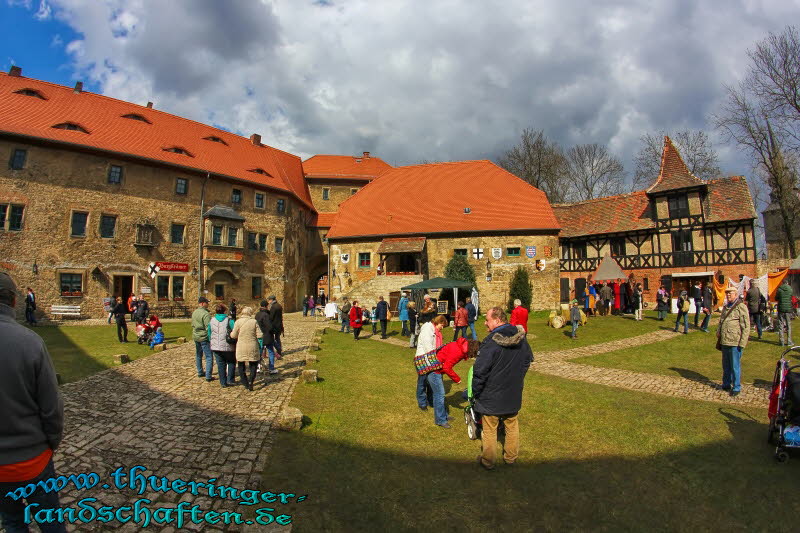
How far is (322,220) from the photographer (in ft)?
125

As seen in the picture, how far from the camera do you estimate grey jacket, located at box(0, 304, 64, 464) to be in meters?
2.50

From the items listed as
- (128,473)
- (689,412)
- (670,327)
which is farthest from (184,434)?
(670,327)

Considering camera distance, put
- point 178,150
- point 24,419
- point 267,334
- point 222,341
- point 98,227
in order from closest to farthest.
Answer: point 24,419
point 222,341
point 267,334
point 98,227
point 178,150

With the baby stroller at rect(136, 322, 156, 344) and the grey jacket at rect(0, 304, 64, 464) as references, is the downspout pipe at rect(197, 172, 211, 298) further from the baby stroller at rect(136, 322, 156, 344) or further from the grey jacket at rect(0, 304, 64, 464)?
the grey jacket at rect(0, 304, 64, 464)

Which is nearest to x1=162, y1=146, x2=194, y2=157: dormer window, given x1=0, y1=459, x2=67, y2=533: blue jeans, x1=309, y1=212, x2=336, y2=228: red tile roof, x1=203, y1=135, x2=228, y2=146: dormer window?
x1=203, y1=135, x2=228, y2=146: dormer window

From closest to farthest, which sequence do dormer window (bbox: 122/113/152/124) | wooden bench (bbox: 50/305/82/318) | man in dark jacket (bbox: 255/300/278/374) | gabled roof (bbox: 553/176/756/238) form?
man in dark jacket (bbox: 255/300/278/374), wooden bench (bbox: 50/305/82/318), gabled roof (bbox: 553/176/756/238), dormer window (bbox: 122/113/152/124)

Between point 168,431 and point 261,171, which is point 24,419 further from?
point 261,171

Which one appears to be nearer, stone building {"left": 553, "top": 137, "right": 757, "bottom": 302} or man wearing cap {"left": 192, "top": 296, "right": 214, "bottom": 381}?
man wearing cap {"left": 192, "top": 296, "right": 214, "bottom": 381}

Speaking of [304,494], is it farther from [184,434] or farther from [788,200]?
[788,200]

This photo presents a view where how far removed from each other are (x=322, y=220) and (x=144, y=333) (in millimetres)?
24608

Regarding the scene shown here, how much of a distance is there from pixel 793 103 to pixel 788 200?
865cm

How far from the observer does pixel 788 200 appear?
2631cm

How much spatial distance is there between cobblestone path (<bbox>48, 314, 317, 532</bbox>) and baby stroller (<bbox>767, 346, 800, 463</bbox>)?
6.32 metres

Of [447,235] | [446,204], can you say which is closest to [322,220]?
[446,204]
